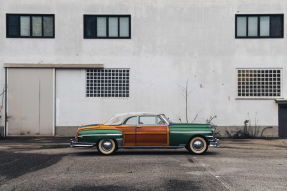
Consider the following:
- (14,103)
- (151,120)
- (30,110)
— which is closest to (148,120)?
(151,120)

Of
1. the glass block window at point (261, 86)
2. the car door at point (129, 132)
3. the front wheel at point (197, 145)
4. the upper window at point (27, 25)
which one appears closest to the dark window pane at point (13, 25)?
the upper window at point (27, 25)

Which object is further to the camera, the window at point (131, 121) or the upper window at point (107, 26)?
the upper window at point (107, 26)

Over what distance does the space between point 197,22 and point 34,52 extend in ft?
27.7

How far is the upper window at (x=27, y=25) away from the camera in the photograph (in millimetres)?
18844

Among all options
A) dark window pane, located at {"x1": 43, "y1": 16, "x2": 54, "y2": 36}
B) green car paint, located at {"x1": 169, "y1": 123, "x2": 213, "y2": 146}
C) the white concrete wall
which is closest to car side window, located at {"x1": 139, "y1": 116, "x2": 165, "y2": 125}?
green car paint, located at {"x1": 169, "y1": 123, "x2": 213, "y2": 146}

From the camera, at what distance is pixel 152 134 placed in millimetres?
11539

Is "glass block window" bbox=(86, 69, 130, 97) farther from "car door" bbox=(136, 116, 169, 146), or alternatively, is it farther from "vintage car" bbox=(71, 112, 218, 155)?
"car door" bbox=(136, 116, 169, 146)

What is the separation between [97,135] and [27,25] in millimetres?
9881

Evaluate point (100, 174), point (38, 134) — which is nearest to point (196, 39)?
point (38, 134)

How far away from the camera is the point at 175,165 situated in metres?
9.53

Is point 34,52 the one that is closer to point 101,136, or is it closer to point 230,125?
point 101,136

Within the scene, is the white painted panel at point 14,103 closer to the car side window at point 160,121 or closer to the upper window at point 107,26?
the upper window at point 107,26

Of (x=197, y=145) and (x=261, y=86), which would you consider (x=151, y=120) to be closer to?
(x=197, y=145)

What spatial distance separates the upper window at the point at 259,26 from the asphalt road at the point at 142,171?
8.79m
